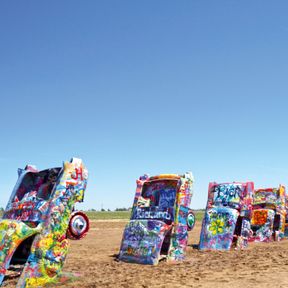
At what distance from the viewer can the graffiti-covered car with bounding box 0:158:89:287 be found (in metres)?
7.56

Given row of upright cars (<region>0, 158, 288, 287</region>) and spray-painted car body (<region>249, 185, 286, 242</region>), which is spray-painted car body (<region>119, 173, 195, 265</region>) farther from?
spray-painted car body (<region>249, 185, 286, 242</region>)

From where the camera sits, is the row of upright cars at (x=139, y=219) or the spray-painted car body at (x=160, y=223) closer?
the row of upright cars at (x=139, y=219)

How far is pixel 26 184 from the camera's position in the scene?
9586 millimetres

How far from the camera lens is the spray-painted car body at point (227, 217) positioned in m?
14.3

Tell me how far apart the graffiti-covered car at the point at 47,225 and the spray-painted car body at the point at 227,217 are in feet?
23.7

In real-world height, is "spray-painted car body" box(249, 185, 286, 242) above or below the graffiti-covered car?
above

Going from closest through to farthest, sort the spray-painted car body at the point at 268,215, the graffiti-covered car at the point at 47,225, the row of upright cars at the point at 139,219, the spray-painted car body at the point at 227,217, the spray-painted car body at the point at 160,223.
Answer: the graffiti-covered car at the point at 47,225 < the row of upright cars at the point at 139,219 < the spray-painted car body at the point at 160,223 < the spray-painted car body at the point at 227,217 < the spray-painted car body at the point at 268,215

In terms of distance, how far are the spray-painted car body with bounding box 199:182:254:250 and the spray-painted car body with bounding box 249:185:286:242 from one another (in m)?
2.84

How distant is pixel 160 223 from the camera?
1120cm

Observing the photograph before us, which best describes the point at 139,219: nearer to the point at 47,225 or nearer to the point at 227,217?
the point at 227,217

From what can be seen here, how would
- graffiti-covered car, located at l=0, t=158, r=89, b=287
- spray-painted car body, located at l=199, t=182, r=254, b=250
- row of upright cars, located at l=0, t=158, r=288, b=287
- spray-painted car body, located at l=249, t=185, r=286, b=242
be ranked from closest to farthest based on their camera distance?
graffiti-covered car, located at l=0, t=158, r=89, b=287 → row of upright cars, located at l=0, t=158, r=288, b=287 → spray-painted car body, located at l=199, t=182, r=254, b=250 → spray-painted car body, located at l=249, t=185, r=286, b=242

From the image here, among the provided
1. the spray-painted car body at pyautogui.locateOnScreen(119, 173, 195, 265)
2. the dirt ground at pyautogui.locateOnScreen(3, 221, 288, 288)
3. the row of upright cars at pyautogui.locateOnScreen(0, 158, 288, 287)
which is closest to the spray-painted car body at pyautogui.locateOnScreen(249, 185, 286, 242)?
the row of upright cars at pyautogui.locateOnScreen(0, 158, 288, 287)

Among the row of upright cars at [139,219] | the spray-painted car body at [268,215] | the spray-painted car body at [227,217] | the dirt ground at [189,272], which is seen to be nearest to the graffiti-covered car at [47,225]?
the row of upright cars at [139,219]

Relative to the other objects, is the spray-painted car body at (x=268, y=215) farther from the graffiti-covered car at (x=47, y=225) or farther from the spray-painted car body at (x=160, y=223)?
the graffiti-covered car at (x=47, y=225)
